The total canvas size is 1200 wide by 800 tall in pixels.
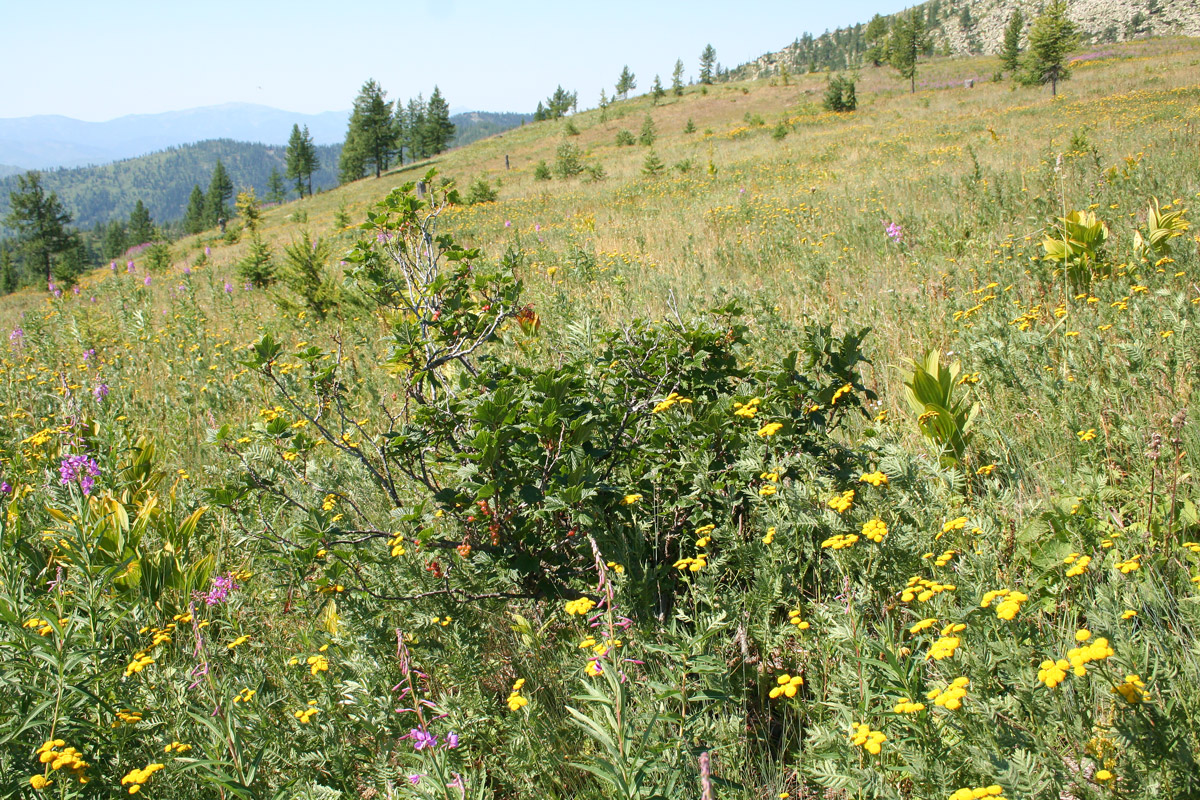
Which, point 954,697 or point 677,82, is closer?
point 954,697

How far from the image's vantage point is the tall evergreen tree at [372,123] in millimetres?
55031

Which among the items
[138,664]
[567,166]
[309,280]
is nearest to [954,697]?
[138,664]

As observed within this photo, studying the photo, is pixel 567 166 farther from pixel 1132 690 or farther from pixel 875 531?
pixel 1132 690

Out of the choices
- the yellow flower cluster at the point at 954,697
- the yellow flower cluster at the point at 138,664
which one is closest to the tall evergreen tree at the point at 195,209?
the yellow flower cluster at the point at 138,664

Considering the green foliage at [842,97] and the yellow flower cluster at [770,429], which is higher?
the green foliage at [842,97]

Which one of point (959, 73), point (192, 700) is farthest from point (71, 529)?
point (959, 73)

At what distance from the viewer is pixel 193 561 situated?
300 centimetres

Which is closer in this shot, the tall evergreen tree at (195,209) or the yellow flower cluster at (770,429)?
the yellow flower cluster at (770,429)

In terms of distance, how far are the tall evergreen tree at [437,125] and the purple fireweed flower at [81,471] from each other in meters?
66.8

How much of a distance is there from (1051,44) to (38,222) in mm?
64041

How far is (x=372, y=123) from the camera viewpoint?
5547 cm

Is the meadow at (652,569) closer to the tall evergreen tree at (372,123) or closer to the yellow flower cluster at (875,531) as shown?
the yellow flower cluster at (875,531)

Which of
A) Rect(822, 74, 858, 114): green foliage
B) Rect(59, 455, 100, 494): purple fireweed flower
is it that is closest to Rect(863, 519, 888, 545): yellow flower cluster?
Rect(59, 455, 100, 494): purple fireweed flower

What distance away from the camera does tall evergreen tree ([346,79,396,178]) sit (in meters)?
55.0
